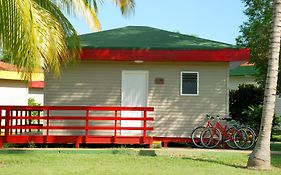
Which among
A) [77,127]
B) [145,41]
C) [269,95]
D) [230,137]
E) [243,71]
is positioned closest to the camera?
A: [269,95]

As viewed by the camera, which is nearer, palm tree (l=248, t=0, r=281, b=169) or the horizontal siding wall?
palm tree (l=248, t=0, r=281, b=169)

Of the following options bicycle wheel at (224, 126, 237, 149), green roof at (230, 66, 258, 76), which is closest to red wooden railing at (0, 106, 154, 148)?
bicycle wheel at (224, 126, 237, 149)

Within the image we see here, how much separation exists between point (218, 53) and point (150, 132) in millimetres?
3066

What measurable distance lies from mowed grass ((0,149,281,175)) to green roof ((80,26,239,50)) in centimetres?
322

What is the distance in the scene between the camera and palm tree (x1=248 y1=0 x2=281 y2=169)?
10.6 metres

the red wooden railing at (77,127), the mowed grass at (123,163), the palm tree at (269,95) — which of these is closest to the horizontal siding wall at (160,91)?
the red wooden railing at (77,127)

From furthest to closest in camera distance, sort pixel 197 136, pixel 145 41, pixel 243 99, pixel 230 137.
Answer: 1. pixel 243 99
2. pixel 145 41
3. pixel 197 136
4. pixel 230 137

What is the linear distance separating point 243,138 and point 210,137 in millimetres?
927

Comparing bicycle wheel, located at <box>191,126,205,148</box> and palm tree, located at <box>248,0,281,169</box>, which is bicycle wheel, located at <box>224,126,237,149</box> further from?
palm tree, located at <box>248,0,281,169</box>

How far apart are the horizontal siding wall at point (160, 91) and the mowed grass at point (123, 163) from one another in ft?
5.82

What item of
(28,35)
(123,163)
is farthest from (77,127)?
(28,35)

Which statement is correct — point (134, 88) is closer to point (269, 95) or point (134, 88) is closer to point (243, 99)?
point (269, 95)

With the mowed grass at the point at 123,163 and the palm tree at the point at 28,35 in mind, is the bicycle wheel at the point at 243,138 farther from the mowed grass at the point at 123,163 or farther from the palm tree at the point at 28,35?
the palm tree at the point at 28,35

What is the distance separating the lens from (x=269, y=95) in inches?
423
